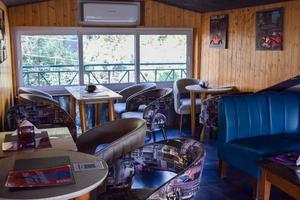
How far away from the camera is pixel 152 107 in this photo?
178 inches

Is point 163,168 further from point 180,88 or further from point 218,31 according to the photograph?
point 218,31

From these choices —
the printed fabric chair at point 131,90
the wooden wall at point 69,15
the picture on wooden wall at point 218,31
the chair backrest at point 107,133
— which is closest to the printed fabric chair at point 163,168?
the chair backrest at point 107,133

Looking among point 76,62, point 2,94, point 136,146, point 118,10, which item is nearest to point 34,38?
point 76,62

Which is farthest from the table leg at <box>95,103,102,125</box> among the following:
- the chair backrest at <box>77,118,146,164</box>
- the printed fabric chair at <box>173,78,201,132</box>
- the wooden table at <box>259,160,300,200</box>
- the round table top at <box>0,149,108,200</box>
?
the round table top at <box>0,149,108,200</box>

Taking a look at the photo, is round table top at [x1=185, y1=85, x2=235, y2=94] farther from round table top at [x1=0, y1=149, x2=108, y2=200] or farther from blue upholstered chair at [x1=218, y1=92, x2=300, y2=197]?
round table top at [x1=0, y1=149, x2=108, y2=200]

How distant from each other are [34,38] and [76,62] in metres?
0.69

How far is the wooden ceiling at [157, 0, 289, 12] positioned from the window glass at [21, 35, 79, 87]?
1.60m

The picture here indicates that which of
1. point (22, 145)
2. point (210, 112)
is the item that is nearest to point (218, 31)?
point (210, 112)

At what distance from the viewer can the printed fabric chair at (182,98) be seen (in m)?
5.32

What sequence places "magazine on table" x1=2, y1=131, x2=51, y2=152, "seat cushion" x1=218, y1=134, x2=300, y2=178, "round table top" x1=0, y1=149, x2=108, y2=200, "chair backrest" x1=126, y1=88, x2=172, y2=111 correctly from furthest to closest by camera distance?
1. "chair backrest" x1=126, y1=88, x2=172, y2=111
2. "seat cushion" x1=218, y1=134, x2=300, y2=178
3. "magazine on table" x1=2, y1=131, x2=51, y2=152
4. "round table top" x1=0, y1=149, x2=108, y2=200

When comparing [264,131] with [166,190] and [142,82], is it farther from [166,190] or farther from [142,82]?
[142,82]

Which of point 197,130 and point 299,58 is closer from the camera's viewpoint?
point 299,58

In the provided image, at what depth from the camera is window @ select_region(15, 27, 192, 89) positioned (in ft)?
17.6

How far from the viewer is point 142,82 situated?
601cm
